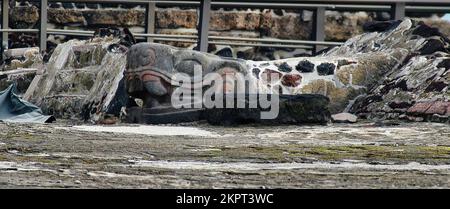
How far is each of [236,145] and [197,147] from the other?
12.3 inches

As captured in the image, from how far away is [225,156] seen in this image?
6.56 meters

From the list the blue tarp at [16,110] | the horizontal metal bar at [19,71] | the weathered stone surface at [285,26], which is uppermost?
the weathered stone surface at [285,26]

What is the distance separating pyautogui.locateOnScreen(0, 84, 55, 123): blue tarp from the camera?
9.81 m

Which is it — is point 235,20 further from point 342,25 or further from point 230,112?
point 230,112

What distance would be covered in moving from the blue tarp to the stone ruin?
15.5 inches

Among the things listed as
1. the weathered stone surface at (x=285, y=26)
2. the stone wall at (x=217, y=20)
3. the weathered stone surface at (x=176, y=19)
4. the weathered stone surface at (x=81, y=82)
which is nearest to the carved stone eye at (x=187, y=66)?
the weathered stone surface at (x=81, y=82)

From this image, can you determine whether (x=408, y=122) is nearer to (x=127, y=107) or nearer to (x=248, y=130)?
(x=248, y=130)

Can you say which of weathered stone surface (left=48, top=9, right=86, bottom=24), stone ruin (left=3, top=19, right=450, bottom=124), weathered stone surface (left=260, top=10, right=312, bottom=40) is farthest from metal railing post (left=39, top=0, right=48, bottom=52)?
weathered stone surface (left=260, top=10, right=312, bottom=40)

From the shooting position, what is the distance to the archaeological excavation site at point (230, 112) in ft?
18.7

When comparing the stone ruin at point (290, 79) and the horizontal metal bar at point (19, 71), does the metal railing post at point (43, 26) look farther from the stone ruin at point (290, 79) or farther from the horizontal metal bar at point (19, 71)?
the stone ruin at point (290, 79)

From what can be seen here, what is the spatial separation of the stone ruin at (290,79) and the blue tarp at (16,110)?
1.29ft

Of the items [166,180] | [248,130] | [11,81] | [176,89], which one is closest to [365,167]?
[166,180]

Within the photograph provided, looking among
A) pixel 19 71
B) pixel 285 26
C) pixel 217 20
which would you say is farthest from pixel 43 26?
pixel 285 26

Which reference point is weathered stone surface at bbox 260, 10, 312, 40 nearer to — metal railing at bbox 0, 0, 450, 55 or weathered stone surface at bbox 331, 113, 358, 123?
metal railing at bbox 0, 0, 450, 55
